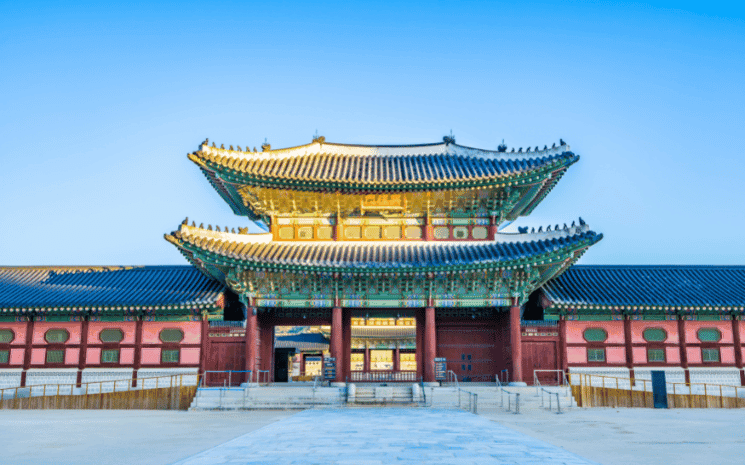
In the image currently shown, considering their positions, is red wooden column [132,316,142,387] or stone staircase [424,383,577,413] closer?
stone staircase [424,383,577,413]

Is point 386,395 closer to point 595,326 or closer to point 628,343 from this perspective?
point 595,326

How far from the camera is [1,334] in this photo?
2892 cm

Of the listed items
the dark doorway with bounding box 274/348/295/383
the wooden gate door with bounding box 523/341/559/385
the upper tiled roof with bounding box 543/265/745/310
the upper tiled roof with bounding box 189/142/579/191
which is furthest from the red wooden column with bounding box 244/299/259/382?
the dark doorway with bounding box 274/348/295/383

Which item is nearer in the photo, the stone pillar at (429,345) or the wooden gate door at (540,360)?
the stone pillar at (429,345)

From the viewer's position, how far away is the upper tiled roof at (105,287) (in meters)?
27.9

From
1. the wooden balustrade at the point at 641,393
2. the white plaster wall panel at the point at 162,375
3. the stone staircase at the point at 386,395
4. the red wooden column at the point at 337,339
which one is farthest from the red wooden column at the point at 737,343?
the white plaster wall panel at the point at 162,375

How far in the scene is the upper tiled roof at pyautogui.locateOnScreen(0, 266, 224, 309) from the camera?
27.9m

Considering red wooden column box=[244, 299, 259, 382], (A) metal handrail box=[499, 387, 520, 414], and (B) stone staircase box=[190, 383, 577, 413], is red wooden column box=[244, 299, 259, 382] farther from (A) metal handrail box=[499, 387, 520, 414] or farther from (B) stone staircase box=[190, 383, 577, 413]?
(A) metal handrail box=[499, 387, 520, 414]

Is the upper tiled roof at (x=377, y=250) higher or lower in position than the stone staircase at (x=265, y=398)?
higher

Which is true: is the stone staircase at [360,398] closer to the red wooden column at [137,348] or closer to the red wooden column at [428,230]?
the red wooden column at [137,348]

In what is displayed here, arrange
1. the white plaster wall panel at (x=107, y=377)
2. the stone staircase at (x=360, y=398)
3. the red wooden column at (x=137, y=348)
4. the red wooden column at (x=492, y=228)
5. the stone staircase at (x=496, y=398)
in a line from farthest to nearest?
the red wooden column at (x=492, y=228) < the red wooden column at (x=137, y=348) < the white plaster wall panel at (x=107, y=377) < the stone staircase at (x=360, y=398) < the stone staircase at (x=496, y=398)

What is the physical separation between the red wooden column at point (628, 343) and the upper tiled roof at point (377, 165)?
313 inches

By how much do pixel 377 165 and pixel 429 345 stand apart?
381 inches

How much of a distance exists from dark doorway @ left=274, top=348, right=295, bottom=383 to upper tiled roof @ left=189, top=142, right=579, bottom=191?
16.6 meters
